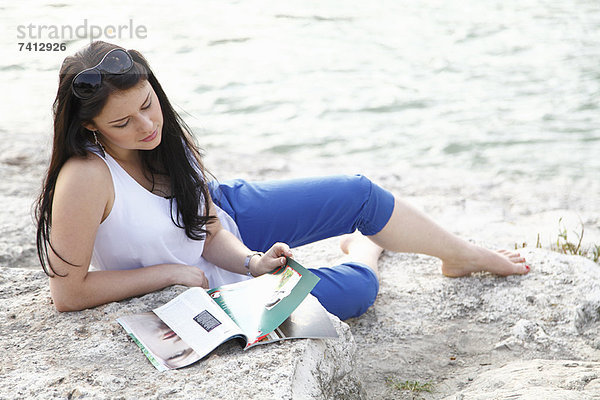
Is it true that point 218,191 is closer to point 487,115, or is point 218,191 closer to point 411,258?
point 411,258

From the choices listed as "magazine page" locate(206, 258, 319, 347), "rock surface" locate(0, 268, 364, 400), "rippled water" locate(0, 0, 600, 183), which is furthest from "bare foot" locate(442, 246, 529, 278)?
"rippled water" locate(0, 0, 600, 183)

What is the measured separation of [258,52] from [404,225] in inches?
257

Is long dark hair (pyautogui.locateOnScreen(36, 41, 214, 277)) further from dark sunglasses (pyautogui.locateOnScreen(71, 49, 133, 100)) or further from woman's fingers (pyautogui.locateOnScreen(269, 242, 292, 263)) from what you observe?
woman's fingers (pyautogui.locateOnScreen(269, 242, 292, 263))

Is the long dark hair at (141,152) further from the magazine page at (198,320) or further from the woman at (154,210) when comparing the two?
the magazine page at (198,320)

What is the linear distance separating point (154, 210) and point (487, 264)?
1.76 m

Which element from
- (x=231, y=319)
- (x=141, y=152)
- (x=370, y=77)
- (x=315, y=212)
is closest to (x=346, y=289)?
(x=315, y=212)

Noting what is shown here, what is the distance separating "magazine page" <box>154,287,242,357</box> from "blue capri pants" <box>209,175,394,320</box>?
0.67 m

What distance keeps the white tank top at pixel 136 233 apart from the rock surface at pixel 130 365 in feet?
0.54

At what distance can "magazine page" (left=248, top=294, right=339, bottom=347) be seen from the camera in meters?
2.17

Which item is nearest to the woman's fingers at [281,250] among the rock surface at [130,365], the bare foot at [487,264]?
the rock surface at [130,365]

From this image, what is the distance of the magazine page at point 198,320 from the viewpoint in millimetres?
2154

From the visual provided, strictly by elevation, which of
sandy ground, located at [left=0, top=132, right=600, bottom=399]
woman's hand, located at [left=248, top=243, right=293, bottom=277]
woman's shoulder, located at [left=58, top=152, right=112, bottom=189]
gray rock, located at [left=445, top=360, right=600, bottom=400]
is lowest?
sandy ground, located at [left=0, top=132, right=600, bottom=399]

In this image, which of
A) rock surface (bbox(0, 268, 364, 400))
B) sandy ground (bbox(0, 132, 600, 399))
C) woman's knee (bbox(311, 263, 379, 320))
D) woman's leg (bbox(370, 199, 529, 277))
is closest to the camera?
rock surface (bbox(0, 268, 364, 400))

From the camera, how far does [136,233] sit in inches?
96.6
